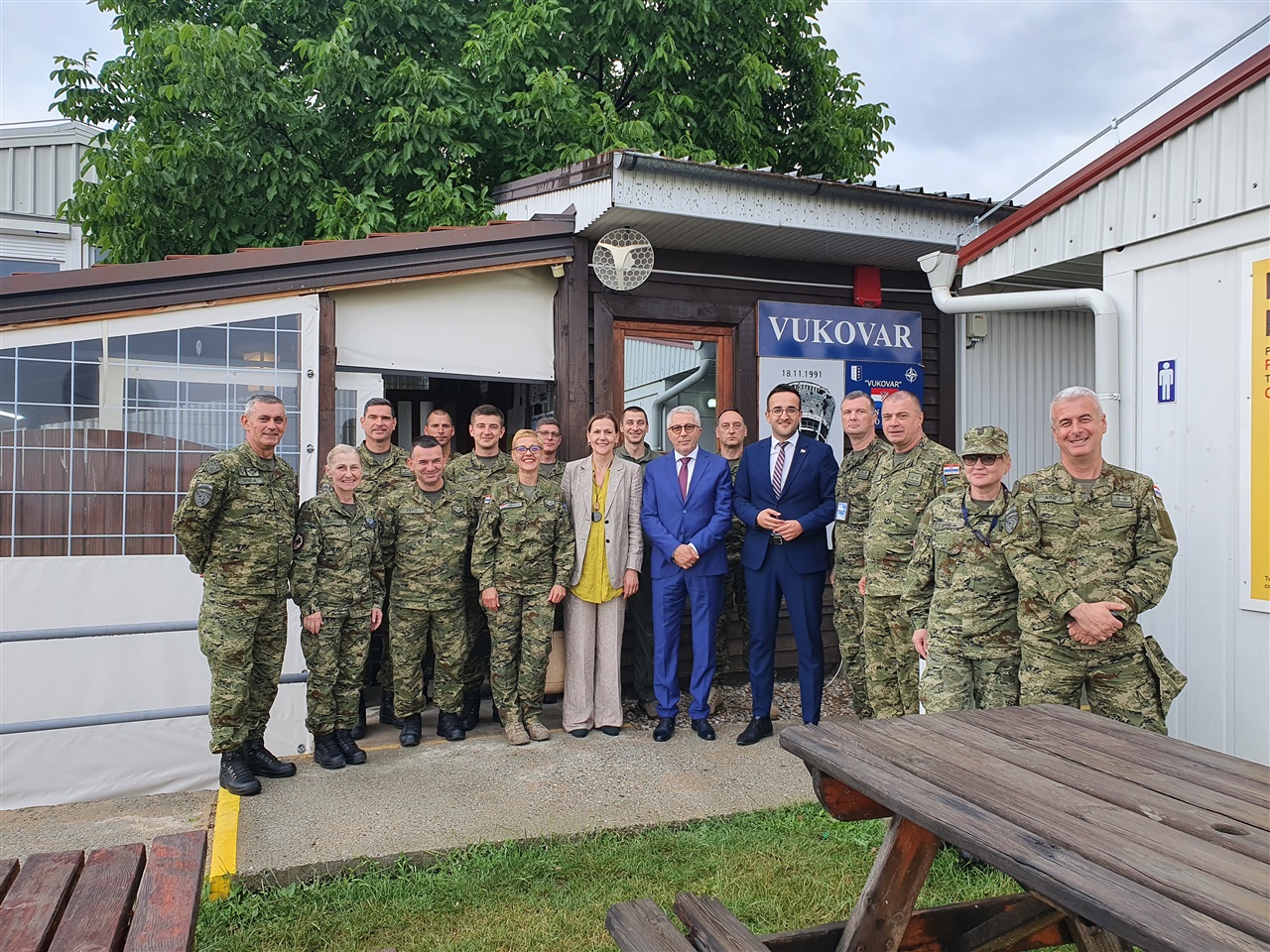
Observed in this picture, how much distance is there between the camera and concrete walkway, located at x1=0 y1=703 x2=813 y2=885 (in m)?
3.39

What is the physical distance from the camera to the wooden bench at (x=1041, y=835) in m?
1.34

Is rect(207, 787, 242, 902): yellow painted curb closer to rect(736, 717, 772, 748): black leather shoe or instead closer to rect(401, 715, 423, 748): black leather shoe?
rect(401, 715, 423, 748): black leather shoe

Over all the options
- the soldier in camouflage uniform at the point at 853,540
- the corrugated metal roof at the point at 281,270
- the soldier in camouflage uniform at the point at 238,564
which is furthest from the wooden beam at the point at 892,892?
the corrugated metal roof at the point at 281,270

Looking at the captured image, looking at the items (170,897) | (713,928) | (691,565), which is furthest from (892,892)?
(691,565)

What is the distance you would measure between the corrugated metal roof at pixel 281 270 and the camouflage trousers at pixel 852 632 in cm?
283

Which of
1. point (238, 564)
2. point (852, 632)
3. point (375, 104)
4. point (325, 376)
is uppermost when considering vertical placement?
point (375, 104)

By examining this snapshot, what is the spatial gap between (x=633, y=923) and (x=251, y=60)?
8121 millimetres

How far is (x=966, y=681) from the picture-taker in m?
3.38

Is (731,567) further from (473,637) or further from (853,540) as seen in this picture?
(473,637)

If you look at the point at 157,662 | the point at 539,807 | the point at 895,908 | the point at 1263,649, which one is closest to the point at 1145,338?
the point at 1263,649

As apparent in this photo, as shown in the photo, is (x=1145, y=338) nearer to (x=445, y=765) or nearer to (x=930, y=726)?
(x=930, y=726)


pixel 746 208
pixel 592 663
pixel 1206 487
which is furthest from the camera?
pixel 746 208

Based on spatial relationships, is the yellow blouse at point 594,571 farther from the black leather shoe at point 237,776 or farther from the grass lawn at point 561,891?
the black leather shoe at point 237,776

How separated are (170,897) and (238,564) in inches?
89.5
